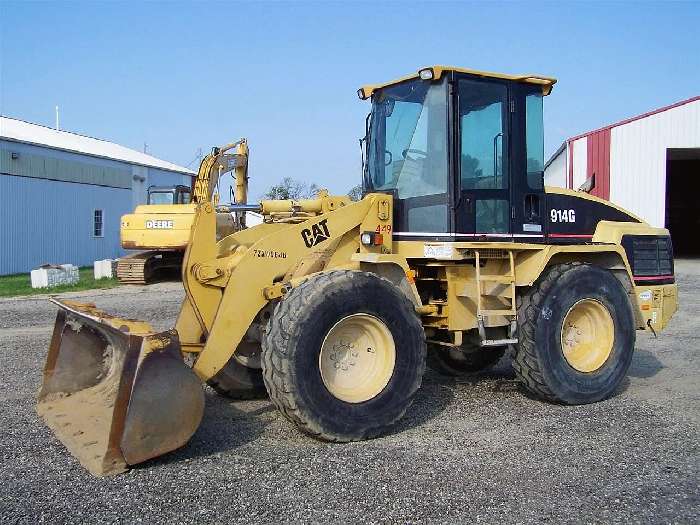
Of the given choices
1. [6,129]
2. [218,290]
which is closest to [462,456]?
[218,290]

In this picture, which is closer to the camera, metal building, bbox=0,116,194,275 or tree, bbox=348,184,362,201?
tree, bbox=348,184,362,201

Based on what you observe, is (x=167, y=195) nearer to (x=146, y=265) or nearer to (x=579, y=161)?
(x=146, y=265)

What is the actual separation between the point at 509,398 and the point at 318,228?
8.32 feet

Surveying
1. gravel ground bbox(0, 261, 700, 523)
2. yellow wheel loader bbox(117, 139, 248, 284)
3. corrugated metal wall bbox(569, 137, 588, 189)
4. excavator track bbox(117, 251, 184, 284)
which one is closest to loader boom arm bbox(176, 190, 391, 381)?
gravel ground bbox(0, 261, 700, 523)

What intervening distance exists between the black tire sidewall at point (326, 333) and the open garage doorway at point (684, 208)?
29.8 m

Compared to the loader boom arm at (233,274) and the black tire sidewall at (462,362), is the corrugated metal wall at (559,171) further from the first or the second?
the loader boom arm at (233,274)

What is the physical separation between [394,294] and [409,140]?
1.66 meters

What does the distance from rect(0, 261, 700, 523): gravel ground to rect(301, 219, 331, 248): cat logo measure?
4.93 ft

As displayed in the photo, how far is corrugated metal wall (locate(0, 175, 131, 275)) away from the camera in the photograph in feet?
77.5

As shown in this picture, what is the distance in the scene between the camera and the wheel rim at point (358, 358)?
16.8 feet

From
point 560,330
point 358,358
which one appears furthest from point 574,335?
point 358,358

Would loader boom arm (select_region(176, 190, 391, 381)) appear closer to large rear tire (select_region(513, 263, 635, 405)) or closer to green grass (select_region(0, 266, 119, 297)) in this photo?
large rear tire (select_region(513, 263, 635, 405))

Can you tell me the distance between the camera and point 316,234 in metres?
5.68

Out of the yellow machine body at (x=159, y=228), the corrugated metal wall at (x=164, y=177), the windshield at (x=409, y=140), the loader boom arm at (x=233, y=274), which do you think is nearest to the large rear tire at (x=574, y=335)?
the windshield at (x=409, y=140)
